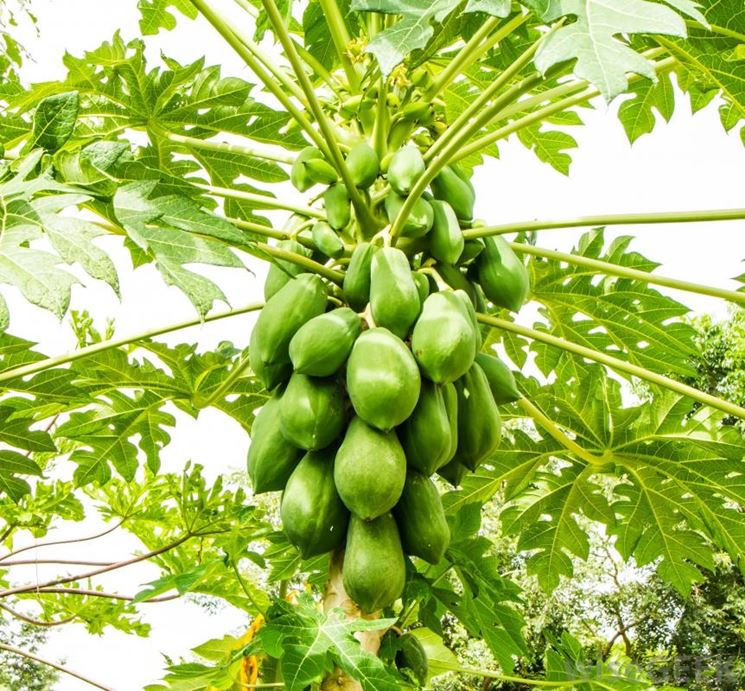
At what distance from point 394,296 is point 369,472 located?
1.07 ft

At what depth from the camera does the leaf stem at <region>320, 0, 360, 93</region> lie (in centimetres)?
188

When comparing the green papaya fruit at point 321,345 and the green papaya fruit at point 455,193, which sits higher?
the green papaya fruit at point 455,193

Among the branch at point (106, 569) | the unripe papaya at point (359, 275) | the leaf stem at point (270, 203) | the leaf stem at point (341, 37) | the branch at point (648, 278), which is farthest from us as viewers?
the branch at point (106, 569)

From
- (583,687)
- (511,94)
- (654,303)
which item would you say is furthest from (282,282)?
(583,687)

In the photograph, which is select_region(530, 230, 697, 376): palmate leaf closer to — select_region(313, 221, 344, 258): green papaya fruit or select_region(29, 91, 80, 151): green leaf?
select_region(313, 221, 344, 258): green papaya fruit

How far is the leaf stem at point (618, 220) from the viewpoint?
154 centimetres

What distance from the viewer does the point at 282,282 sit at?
1.64 m

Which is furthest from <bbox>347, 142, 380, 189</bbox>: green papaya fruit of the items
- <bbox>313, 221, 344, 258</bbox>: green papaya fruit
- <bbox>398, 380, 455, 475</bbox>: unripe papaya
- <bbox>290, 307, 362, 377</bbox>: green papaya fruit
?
<bbox>398, 380, 455, 475</bbox>: unripe papaya

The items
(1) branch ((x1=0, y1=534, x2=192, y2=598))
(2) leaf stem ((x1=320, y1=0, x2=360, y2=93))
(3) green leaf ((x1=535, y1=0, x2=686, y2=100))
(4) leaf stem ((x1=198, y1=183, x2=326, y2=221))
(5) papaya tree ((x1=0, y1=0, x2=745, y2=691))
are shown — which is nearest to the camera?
(3) green leaf ((x1=535, y1=0, x2=686, y2=100))

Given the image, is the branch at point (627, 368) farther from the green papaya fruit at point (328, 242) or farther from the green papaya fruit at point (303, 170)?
the green papaya fruit at point (303, 170)

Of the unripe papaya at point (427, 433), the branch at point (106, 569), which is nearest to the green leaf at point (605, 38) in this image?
the unripe papaya at point (427, 433)

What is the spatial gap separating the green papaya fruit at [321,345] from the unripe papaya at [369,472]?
0.13 metres

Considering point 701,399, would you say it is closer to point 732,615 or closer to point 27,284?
point 27,284

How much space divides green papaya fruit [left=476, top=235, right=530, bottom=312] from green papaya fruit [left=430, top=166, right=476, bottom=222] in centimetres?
8
